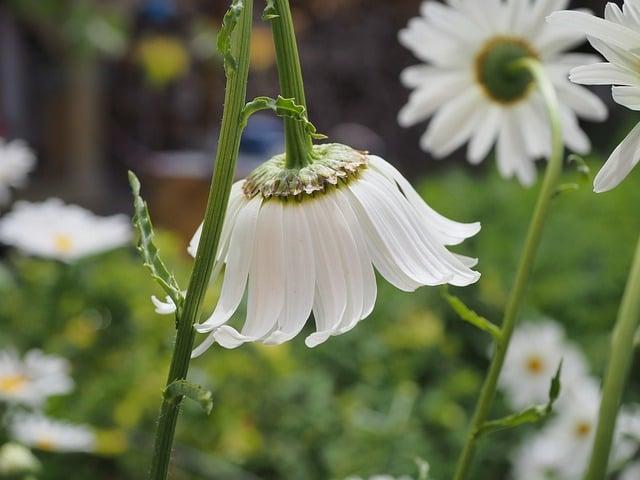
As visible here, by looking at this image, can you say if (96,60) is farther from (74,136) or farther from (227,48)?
(227,48)

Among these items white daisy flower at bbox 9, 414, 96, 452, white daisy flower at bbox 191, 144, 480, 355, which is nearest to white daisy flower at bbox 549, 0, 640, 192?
white daisy flower at bbox 191, 144, 480, 355

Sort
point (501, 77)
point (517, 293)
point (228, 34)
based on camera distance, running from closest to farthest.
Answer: point (228, 34)
point (517, 293)
point (501, 77)

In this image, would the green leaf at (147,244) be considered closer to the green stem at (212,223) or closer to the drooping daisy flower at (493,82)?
the green stem at (212,223)

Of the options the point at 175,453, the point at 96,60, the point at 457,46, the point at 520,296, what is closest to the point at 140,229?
the point at 520,296

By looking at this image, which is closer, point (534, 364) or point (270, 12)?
point (270, 12)

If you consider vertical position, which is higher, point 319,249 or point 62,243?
point 62,243

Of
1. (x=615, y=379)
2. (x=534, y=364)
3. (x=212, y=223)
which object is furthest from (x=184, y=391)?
(x=534, y=364)

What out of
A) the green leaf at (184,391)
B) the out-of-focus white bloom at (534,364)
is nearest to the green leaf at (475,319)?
the green leaf at (184,391)

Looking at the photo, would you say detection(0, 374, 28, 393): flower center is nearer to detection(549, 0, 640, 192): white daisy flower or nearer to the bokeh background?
the bokeh background

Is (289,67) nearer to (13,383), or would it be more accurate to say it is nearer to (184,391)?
(184,391)
